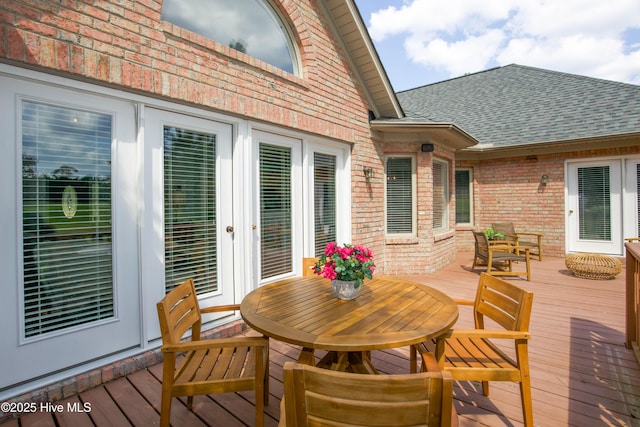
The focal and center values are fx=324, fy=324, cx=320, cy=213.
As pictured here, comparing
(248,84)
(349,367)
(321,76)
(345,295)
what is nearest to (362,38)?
(321,76)

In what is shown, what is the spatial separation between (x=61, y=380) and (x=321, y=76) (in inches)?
167

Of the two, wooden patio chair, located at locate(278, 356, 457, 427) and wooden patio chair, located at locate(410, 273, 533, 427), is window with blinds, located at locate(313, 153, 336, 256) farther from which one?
wooden patio chair, located at locate(278, 356, 457, 427)

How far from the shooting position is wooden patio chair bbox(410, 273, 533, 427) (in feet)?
5.96

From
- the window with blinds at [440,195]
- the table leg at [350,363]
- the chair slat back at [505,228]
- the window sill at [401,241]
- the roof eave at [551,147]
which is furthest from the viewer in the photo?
the chair slat back at [505,228]

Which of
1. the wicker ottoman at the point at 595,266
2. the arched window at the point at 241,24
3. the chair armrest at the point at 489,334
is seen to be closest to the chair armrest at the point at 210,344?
the chair armrest at the point at 489,334

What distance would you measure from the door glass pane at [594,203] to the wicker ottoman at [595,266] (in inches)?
82.1

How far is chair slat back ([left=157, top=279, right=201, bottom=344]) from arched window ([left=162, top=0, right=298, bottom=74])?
253cm

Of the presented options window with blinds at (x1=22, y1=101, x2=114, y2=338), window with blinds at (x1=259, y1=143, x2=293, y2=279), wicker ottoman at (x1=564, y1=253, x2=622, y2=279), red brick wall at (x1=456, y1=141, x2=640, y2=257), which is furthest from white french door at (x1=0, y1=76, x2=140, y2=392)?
red brick wall at (x1=456, y1=141, x2=640, y2=257)

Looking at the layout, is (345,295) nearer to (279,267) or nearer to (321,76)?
(279,267)

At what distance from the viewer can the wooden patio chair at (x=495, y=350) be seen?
71.5 inches

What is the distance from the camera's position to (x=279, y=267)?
13.7 ft

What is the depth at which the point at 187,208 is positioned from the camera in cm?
317

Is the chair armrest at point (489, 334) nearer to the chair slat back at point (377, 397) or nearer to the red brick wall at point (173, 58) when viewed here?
the chair slat back at point (377, 397)

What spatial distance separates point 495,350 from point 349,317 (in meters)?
1.02
